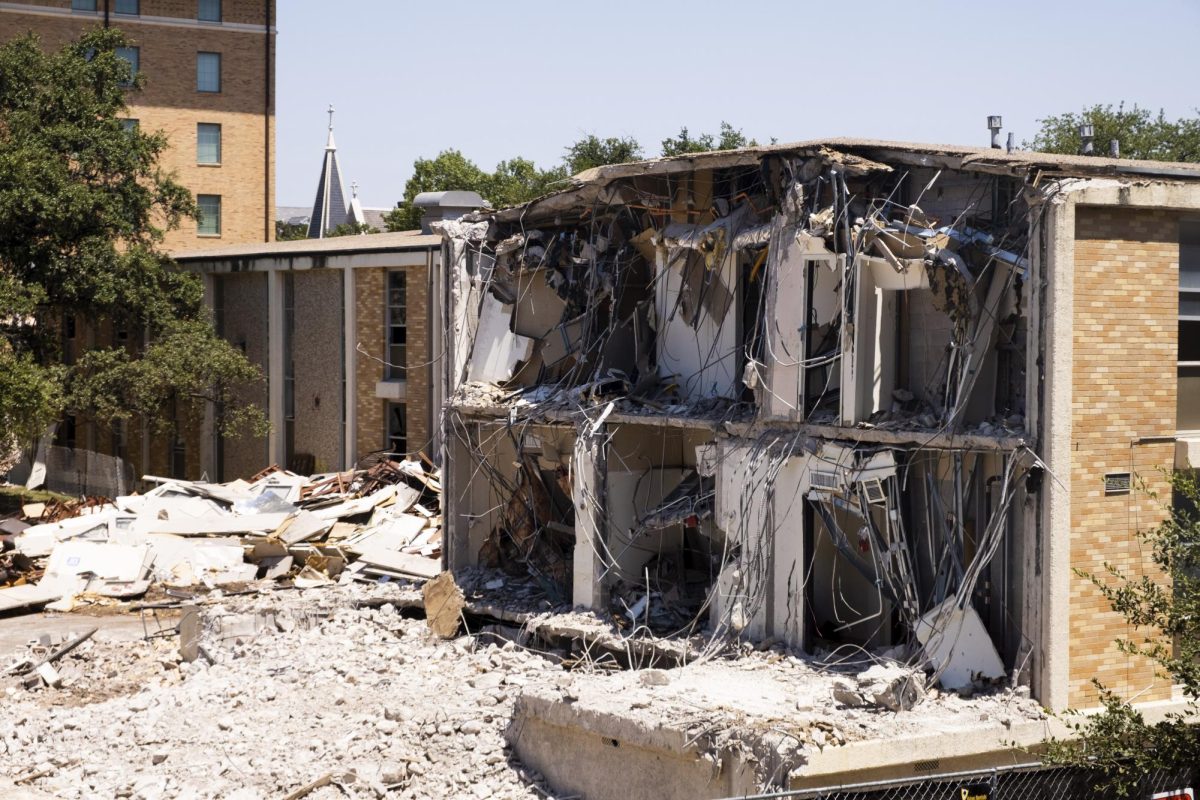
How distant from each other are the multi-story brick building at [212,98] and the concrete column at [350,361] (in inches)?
694

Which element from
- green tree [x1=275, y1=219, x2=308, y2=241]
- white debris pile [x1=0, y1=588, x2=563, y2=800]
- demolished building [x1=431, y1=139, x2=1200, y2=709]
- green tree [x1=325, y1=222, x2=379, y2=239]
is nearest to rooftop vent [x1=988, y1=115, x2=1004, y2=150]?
demolished building [x1=431, y1=139, x2=1200, y2=709]

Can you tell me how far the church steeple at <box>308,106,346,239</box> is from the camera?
8125 cm

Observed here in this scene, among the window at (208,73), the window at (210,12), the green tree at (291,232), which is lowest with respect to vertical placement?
the green tree at (291,232)

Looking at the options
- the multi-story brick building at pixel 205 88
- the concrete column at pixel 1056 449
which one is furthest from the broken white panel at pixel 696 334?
the multi-story brick building at pixel 205 88

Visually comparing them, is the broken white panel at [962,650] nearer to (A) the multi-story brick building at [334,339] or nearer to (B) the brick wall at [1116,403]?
(B) the brick wall at [1116,403]

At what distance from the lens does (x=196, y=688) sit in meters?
16.8

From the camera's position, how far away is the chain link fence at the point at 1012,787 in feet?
36.8

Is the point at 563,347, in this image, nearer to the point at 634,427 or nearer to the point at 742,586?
the point at 634,427

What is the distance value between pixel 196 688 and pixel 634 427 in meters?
5.97

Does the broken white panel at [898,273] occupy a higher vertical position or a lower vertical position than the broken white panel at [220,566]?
higher

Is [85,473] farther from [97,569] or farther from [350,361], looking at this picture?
[97,569]

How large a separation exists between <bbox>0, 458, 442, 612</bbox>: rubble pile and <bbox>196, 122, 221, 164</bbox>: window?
20.9 m

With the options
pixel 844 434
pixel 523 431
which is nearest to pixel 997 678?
pixel 844 434

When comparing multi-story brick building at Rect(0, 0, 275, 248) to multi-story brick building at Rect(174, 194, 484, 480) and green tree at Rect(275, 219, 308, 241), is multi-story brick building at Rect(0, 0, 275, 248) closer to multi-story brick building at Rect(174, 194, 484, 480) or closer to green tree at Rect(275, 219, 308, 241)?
multi-story brick building at Rect(174, 194, 484, 480)
